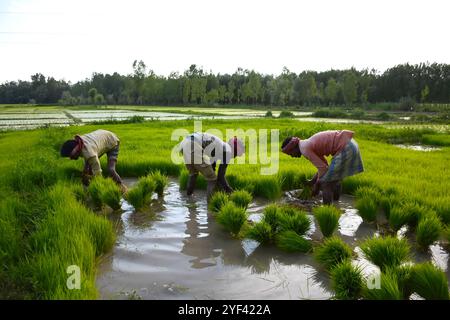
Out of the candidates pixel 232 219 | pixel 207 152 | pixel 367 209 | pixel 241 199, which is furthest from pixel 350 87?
pixel 232 219

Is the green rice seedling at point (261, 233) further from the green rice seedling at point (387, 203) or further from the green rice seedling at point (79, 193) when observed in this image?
the green rice seedling at point (79, 193)

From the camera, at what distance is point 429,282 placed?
230cm

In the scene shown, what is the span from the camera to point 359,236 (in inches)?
142

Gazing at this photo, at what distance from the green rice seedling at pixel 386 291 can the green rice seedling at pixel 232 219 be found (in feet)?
4.50

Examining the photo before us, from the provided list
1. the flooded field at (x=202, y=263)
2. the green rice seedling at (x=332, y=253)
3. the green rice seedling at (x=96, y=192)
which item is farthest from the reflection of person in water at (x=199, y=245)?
the green rice seedling at (x=96, y=192)

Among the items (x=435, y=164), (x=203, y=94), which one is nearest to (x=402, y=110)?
(x=203, y=94)

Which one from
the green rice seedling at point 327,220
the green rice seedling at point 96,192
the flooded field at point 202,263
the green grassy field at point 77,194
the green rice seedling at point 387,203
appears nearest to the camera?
the green grassy field at point 77,194

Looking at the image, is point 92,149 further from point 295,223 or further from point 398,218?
point 398,218

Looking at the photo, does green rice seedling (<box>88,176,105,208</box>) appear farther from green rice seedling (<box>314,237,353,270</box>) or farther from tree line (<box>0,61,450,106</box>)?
tree line (<box>0,61,450,106</box>)

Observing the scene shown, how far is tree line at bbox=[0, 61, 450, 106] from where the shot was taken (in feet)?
142

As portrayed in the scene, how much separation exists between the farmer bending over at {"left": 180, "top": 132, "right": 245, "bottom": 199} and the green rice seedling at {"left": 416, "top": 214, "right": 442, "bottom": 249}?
7.08ft

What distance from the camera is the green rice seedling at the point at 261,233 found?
3338 millimetres

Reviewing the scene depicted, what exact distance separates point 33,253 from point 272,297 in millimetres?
1773
